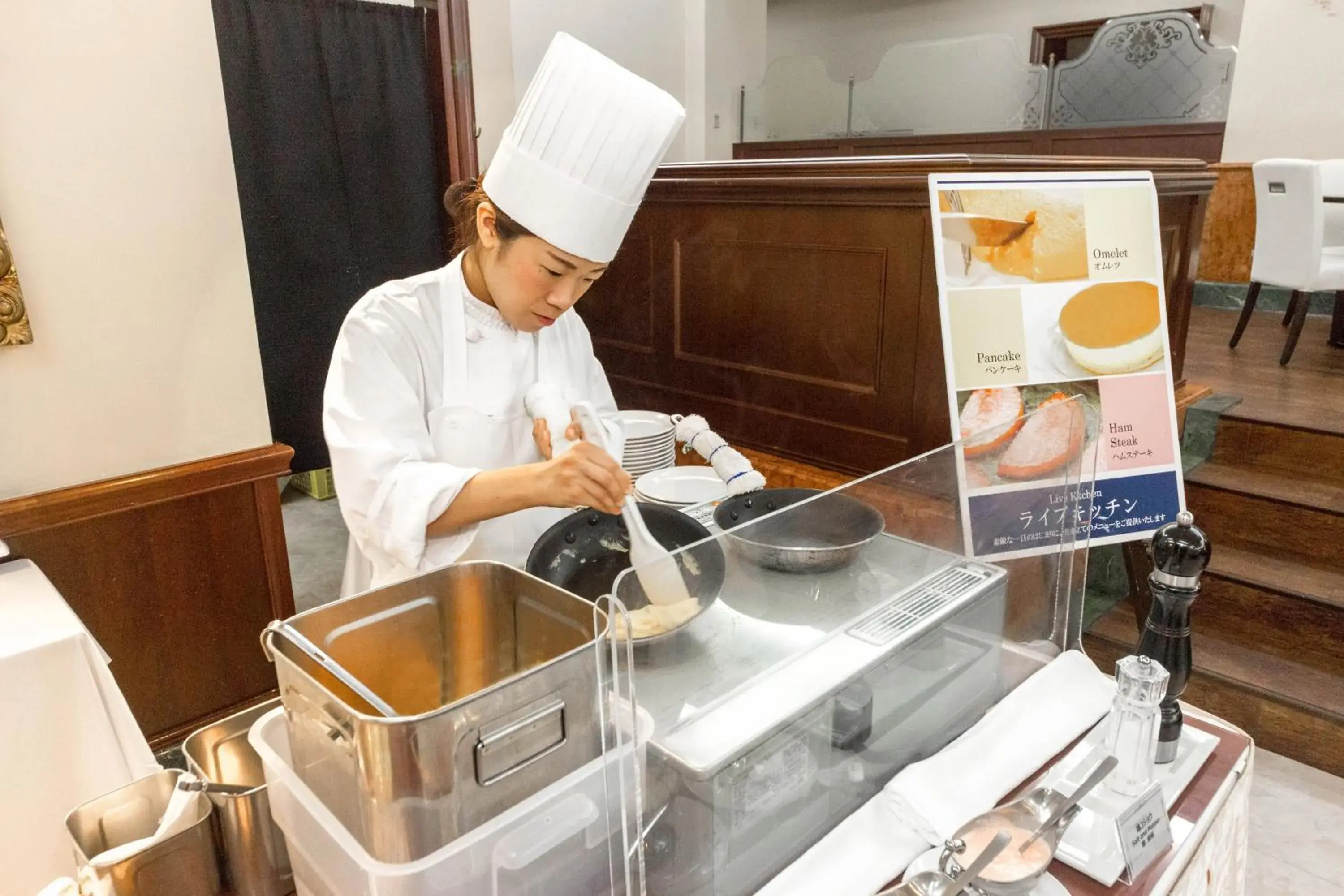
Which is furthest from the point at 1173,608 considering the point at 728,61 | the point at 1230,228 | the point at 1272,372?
the point at 728,61

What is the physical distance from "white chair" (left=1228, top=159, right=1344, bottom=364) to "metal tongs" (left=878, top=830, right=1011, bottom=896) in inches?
171

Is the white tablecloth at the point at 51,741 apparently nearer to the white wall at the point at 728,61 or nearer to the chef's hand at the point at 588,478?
the chef's hand at the point at 588,478

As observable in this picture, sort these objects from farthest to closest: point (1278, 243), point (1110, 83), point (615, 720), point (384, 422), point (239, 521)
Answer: point (1110, 83), point (1278, 243), point (239, 521), point (384, 422), point (615, 720)

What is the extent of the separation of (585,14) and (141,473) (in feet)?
12.2

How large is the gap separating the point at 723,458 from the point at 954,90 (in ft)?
22.2

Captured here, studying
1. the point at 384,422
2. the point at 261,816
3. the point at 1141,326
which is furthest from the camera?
the point at 1141,326

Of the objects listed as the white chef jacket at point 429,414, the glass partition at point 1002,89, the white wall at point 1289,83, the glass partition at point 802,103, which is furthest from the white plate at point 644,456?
the glass partition at point 802,103

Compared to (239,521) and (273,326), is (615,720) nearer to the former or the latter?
(239,521)

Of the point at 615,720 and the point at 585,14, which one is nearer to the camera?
the point at 615,720

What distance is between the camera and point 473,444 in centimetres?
149

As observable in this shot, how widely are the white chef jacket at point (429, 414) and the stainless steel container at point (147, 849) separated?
366 mm

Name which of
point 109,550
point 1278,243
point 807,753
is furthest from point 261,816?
point 1278,243

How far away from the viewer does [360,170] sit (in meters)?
3.43

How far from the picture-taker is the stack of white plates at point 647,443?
2.35 m
